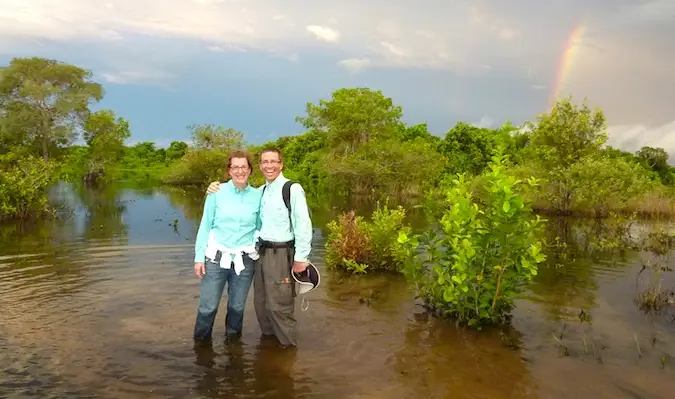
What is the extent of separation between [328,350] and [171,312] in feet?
10.4

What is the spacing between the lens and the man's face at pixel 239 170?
659 centimetres

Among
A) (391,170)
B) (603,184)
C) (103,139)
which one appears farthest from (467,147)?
(103,139)

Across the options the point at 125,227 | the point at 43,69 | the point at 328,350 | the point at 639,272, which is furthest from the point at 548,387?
the point at 43,69

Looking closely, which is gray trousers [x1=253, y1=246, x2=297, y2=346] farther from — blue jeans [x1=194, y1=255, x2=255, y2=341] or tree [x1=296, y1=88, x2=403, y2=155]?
Answer: tree [x1=296, y1=88, x2=403, y2=155]

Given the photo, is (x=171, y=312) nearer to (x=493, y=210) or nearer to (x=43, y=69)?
(x=493, y=210)

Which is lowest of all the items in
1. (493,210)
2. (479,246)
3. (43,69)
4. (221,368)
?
(221,368)

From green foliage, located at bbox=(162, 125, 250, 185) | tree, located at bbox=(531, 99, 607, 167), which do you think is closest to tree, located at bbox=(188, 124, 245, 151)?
green foliage, located at bbox=(162, 125, 250, 185)

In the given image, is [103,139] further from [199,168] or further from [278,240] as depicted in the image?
[278,240]

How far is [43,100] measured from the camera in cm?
4975

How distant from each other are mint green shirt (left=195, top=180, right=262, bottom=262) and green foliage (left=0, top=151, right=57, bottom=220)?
1669 cm

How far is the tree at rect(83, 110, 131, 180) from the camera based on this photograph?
54.9 m

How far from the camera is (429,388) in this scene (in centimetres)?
600

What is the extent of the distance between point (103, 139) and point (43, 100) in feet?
24.7

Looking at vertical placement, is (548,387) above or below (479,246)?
below
